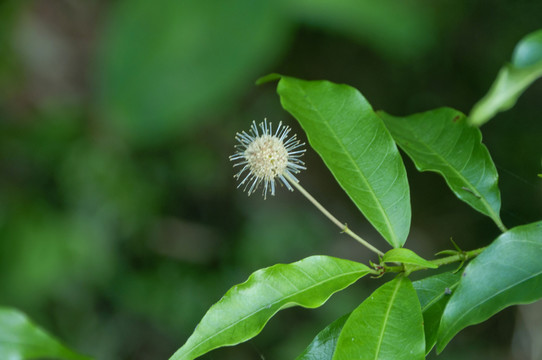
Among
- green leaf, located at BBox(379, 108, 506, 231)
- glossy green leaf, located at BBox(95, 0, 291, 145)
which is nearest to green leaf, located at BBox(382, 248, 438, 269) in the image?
green leaf, located at BBox(379, 108, 506, 231)

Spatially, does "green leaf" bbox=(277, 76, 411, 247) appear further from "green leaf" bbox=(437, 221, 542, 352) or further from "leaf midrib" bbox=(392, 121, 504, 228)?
"green leaf" bbox=(437, 221, 542, 352)

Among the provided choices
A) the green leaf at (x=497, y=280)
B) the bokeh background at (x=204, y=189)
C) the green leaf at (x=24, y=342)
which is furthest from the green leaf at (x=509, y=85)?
the bokeh background at (x=204, y=189)

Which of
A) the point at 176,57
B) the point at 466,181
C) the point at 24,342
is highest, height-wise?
the point at 176,57

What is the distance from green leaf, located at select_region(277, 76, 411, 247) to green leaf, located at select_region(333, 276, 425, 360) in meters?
0.12

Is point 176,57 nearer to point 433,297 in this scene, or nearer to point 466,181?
point 466,181

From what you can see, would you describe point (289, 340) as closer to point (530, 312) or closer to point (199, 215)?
point (199, 215)

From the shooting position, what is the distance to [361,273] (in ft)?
2.81

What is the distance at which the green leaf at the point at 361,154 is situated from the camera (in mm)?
920

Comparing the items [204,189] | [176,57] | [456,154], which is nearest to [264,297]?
[456,154]

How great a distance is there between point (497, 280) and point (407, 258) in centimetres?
13

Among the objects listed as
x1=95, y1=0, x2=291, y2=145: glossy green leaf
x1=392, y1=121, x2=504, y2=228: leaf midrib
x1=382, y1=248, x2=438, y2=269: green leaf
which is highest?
x1=95, y1=0, x2=291, y2=145: glossy green leaf

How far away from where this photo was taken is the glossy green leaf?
165 centimetres

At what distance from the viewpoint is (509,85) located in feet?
1.87

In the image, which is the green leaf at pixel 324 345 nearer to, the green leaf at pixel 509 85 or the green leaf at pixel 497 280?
the green leaf at pixel 497 280
